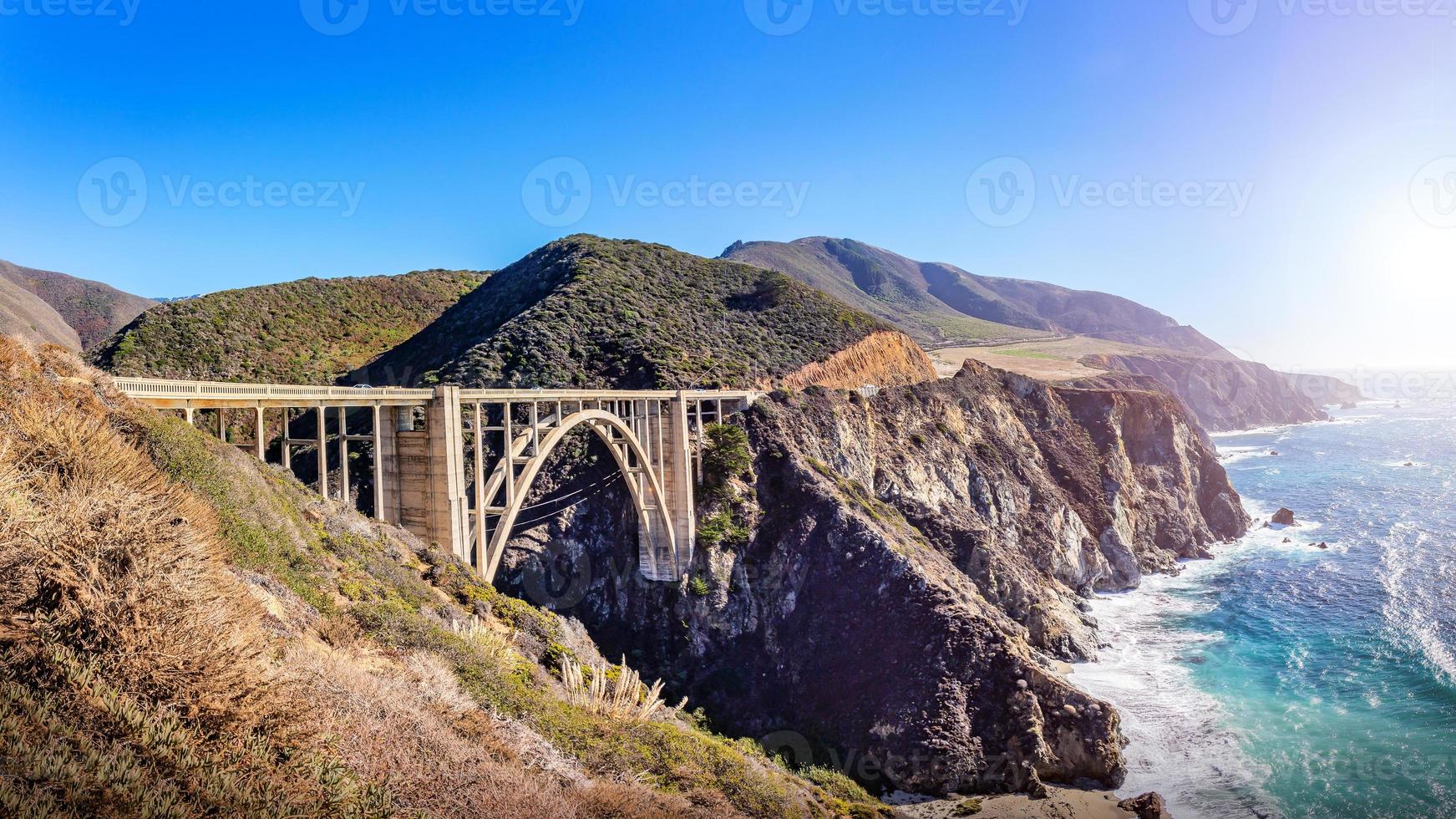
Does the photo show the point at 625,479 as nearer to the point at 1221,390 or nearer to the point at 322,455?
the point at 322,455

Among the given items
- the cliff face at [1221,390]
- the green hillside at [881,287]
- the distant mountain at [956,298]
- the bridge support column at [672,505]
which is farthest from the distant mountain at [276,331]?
the cliff face at [1221,390]

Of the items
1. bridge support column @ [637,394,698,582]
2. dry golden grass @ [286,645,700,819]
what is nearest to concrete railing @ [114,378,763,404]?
dry golden grass @ [286,645,700,819]

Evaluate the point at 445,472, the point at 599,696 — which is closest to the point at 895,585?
the point at 599,696

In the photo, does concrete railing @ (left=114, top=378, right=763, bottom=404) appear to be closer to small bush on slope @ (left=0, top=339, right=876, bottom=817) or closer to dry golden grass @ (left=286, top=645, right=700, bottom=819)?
small bush on slope @ (left=0, top=339, right=876, bottom=817)

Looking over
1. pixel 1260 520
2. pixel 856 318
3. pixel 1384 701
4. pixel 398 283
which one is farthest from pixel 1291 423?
pixel 398 283

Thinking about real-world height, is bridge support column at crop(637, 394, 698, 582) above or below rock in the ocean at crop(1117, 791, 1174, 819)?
above
